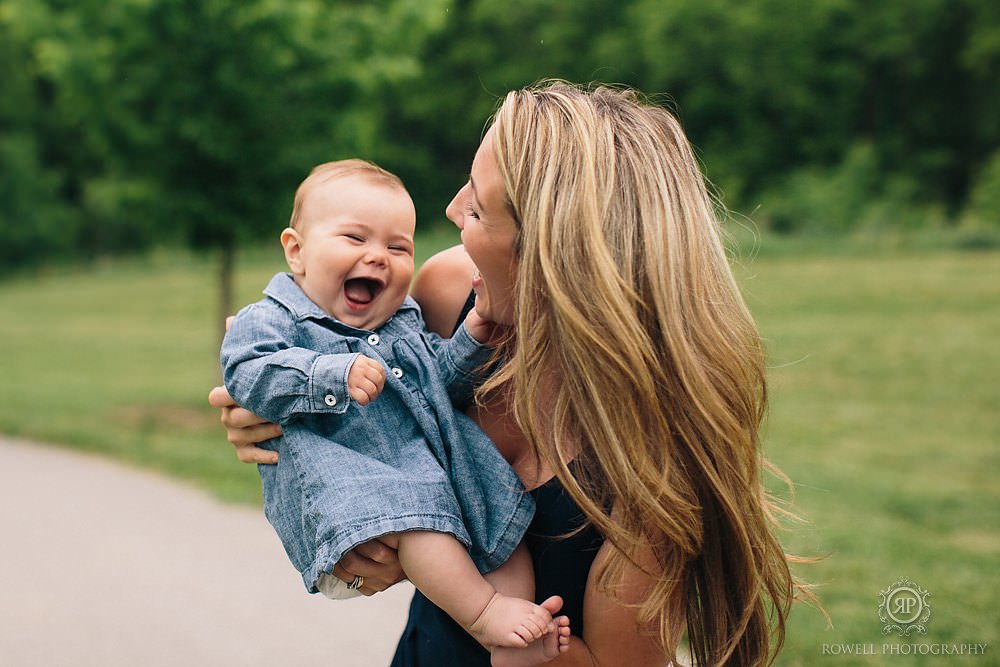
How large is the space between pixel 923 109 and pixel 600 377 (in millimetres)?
34436

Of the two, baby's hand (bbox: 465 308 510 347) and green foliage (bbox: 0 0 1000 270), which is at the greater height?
green foliage (bbox: 0 0 1000 270)

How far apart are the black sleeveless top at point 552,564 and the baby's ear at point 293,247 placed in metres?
0.62

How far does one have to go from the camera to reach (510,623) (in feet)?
5.66

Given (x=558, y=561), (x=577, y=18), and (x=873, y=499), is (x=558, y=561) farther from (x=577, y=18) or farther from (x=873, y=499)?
(x=577, y=18)

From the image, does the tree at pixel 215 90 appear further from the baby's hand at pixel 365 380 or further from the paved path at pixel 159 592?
the baby's hand at pixel 365 380

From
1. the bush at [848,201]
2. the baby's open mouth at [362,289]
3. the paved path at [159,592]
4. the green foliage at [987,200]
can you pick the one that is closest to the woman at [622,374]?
the baby's open mouth at [362,289]

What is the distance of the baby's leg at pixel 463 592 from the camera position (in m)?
1.73

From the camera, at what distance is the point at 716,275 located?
5.73 feet

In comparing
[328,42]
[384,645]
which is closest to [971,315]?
[328,42]

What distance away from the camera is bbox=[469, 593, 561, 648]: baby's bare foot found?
1708mm

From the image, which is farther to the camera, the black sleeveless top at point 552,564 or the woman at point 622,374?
the black sleeveless top at point 552,564

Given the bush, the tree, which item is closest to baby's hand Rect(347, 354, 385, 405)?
the tree

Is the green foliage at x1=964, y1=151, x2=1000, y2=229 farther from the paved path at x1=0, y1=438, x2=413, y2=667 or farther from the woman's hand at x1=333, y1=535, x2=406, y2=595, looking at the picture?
the woman's hand at x1=333, y1=535, x2=406, y2=595

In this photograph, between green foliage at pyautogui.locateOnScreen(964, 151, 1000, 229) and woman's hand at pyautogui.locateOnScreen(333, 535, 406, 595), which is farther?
green foliage at pyautogui.locateOnScreen(964, 151, 1000, 229)
